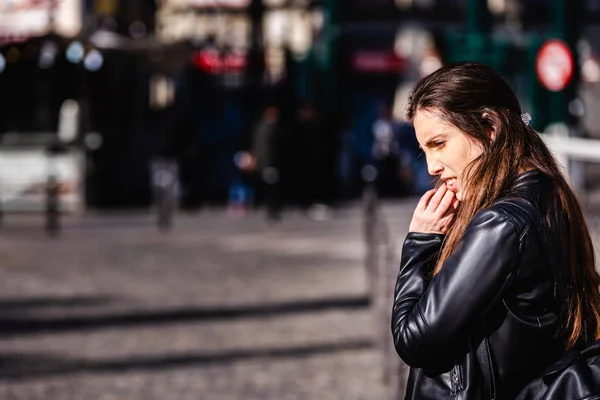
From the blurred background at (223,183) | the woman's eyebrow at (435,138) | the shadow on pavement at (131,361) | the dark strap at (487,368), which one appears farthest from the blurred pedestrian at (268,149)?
the dark strap at (487,368)

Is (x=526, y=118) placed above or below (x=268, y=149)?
above

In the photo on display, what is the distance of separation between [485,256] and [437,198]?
281 millimetres

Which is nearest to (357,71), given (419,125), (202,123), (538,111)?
(202,123)

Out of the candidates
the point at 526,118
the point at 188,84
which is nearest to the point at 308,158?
the point at 188,84

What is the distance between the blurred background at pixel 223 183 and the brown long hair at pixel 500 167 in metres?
3.52

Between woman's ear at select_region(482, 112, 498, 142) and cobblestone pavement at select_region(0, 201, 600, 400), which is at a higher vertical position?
woman's ear at select_region(482, 112, 498, 142)

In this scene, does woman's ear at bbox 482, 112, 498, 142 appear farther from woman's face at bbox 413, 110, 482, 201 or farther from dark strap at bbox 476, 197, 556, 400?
dark strap at bbox 476, 197, 556, 400

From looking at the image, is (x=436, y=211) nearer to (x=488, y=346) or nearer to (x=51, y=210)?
(x=488, y=346)

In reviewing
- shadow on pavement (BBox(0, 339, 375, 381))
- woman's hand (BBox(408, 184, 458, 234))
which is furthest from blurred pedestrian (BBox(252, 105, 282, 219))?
woman's hand (BBox(408, 184, 458, 234))

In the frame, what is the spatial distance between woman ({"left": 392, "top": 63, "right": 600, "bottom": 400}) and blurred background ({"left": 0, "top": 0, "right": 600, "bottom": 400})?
3.49m

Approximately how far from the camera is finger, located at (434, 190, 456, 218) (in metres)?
3.30

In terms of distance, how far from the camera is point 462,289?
308cm

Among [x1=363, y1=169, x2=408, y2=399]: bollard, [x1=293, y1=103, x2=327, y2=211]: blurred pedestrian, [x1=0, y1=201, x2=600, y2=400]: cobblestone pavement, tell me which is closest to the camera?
[x1=363, y1=169, x2=408, y2=399]: bollard

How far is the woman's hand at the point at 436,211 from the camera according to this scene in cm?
331
